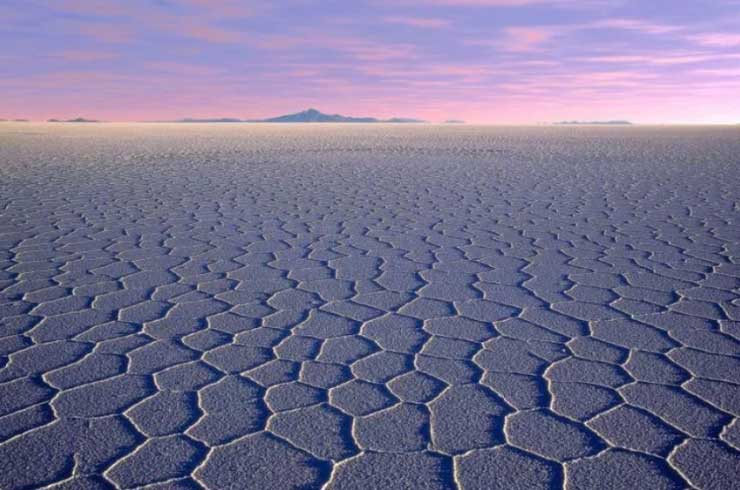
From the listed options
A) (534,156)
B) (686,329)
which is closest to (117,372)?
(686,329)

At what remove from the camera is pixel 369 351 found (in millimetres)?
2574

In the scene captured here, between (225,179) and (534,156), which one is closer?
(225,179)

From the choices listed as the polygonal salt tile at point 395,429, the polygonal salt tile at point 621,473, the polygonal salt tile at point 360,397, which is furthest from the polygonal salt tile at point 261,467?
the polygonal salt tile at point 621,473

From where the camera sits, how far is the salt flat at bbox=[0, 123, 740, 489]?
1.79 meters

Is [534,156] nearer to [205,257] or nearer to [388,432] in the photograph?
[205,257]

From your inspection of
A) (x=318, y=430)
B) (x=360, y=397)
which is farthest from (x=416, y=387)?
(x=318, y=430)

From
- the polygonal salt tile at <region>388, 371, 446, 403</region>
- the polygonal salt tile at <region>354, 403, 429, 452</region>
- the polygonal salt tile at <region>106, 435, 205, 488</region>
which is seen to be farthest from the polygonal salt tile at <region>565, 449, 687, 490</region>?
the polygonal salt tile at <region>106, 435, 205, 488</region>

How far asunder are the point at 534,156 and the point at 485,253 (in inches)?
420

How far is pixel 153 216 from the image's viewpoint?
587 centimetres

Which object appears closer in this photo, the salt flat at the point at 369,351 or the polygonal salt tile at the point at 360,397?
the salt flat at the point at 369,351

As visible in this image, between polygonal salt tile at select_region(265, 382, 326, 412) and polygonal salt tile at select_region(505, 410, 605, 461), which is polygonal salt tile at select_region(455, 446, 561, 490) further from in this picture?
polygonal salt tile at select_region(265, 382, 326, 412)

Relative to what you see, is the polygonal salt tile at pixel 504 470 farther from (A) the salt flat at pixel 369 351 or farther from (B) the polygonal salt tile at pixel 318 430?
(B) the polygonal salt tile at pixel 318 430

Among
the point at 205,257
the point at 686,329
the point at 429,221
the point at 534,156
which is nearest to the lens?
the point at 686,329

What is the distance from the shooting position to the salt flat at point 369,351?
1.79 meters
